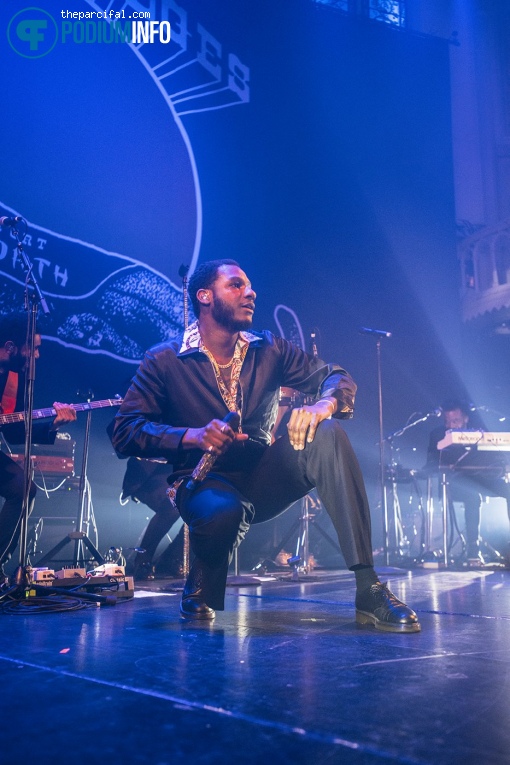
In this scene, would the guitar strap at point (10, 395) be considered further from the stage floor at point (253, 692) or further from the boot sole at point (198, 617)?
the boot sole at point (198, 617)

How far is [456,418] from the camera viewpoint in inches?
301

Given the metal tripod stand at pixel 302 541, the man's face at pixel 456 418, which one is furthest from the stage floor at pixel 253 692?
the man's face at pixel 456 418

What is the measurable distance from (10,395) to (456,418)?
5.05 metres

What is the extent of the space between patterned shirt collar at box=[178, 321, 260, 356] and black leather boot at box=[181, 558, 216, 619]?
91cm

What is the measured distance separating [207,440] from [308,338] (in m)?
5.33

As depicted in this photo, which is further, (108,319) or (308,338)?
(308,338)

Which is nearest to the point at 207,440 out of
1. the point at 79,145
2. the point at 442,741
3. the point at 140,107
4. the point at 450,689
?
the point at 450,689

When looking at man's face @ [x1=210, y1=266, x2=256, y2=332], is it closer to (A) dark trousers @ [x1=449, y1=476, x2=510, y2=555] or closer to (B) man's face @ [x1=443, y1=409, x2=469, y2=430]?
(A) dark trousers @ [x1=449, y1=476, x2=510, y2=555]

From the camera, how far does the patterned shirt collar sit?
284cm

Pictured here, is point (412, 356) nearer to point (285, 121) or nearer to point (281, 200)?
point (281, 200)

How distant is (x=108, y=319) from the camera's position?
238 inches

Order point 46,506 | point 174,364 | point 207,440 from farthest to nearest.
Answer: point 46,506 → point 174,364 → point 207,440

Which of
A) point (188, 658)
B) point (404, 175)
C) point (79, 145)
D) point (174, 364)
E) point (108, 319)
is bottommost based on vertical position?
point (188, 658)

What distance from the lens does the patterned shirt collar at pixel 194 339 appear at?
9.32 ft
